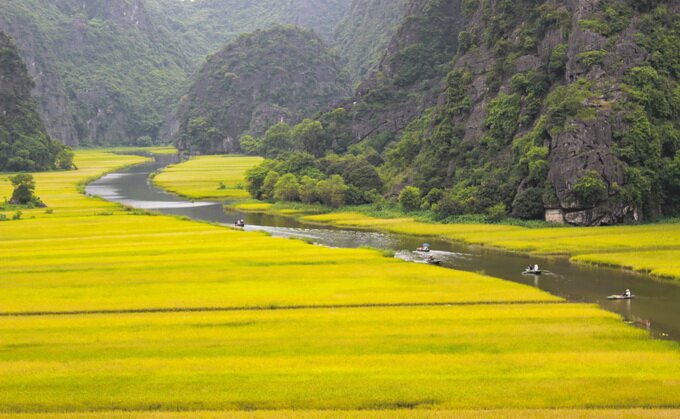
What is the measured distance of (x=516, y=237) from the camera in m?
73.0

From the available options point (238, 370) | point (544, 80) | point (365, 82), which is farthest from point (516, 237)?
point (365, 82)

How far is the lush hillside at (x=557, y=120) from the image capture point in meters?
80.5

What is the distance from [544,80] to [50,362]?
247 ft

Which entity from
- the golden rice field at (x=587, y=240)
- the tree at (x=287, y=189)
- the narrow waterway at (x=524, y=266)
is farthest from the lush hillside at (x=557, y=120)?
the narrow waterway at (x=524, y=266)

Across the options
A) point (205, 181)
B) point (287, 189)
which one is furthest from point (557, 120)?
point (205, 181)

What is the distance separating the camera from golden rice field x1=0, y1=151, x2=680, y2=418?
27.2 metres

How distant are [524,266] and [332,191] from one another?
51395mm

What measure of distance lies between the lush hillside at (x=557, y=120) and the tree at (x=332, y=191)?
3645mm

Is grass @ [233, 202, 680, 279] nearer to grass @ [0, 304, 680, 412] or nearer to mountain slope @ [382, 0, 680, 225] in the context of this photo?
mountain slope @ [382, 0, 680, 225]

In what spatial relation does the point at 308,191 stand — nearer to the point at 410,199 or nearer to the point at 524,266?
the point at 410,199

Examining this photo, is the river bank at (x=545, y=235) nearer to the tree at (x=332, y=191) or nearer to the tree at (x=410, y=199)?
the tree at (x=332, y=191)

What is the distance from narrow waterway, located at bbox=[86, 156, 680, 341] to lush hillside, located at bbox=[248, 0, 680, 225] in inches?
628

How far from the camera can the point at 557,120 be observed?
8544cm

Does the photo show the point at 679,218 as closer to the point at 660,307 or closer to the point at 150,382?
the point at 660,307
